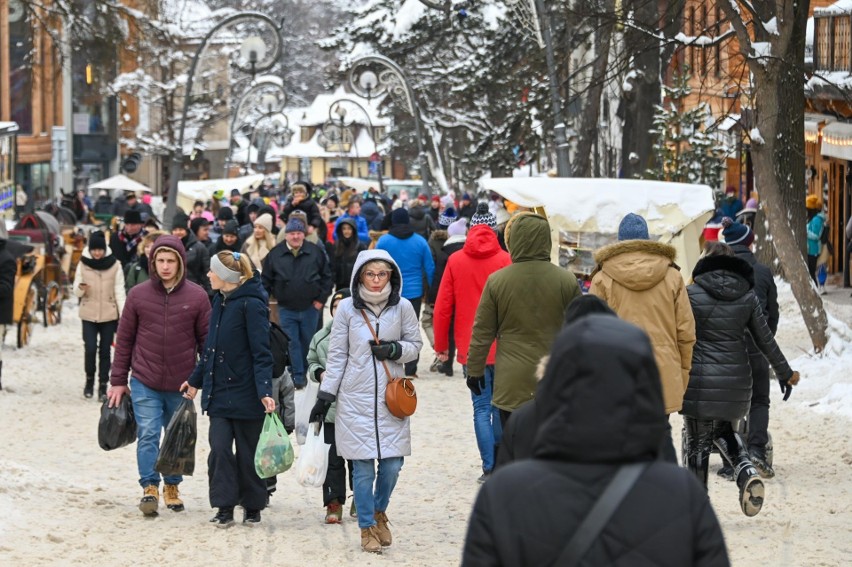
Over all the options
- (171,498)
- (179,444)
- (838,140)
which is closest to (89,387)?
(171,498)

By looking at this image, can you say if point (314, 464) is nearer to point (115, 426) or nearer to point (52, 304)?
point (115, 426)

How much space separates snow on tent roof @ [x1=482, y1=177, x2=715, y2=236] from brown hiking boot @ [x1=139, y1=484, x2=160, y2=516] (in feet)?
27.7

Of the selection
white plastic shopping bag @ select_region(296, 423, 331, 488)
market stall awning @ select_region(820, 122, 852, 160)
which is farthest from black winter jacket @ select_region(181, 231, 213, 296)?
market stall awning @ select_region(820, 122, 852, 160)

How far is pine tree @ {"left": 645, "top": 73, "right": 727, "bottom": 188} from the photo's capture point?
89.4ft

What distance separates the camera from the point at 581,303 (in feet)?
17.3

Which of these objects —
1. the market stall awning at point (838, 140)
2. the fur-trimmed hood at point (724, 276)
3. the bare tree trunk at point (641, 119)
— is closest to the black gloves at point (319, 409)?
the fur-trimmed hood at point (724, 276)

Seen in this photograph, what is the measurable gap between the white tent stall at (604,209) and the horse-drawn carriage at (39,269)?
589cm

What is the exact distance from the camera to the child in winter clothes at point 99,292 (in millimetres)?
14281

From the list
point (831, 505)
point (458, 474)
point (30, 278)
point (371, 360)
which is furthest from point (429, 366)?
point (371, 360)

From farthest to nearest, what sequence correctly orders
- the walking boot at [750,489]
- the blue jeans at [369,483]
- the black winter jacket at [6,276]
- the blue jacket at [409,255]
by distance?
the blue jacket at [409,255]
the black winter jacket at [6,276]
the walking boot at [750,489]
the blue jeans at [369,483]

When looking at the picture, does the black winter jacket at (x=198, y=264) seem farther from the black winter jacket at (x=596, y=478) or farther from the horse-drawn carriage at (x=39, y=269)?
the black winter jacket at (x=596, y=478)

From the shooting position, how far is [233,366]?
868cm

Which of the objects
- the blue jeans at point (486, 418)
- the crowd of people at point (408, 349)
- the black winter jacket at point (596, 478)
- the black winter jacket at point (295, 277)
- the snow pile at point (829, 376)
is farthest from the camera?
the black winter jacket at point (295, 277)

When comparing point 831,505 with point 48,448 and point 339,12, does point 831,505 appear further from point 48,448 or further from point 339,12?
point 339,12
